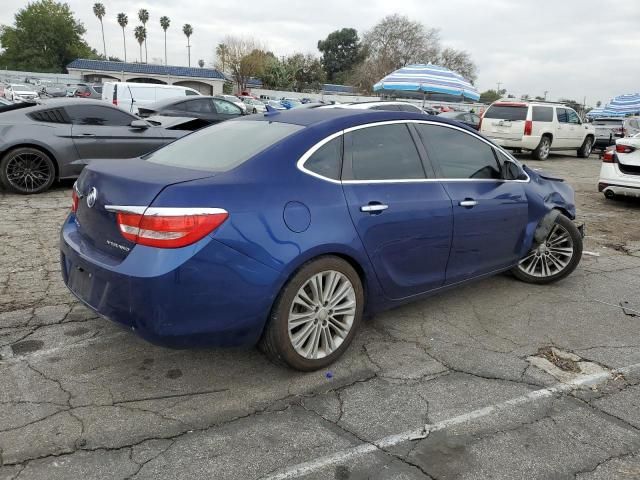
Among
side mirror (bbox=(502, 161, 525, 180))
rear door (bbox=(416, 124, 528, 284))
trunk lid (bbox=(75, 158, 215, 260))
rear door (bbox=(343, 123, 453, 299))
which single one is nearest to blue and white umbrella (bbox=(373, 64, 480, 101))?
side mirror (bbox=(502, 161, 525, 180))

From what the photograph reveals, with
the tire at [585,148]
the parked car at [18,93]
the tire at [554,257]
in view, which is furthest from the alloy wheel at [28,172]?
the parked car at [18,93]

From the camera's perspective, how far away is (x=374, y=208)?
335 cm

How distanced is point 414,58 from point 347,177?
268ft

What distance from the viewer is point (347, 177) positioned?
3324mm

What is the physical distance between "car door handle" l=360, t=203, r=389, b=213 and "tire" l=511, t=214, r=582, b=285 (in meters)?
2.18

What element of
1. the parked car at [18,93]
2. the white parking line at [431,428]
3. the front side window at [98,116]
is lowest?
the white parking line at [431,428]

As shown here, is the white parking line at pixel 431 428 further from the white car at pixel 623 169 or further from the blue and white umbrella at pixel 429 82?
the blue and white umbrella at pixel 429 82

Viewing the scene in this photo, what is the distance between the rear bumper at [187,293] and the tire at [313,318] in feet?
0.38

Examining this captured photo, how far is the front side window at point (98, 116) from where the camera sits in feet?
26.8

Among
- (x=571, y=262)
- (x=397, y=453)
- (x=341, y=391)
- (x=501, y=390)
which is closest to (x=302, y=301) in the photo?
(x=341, y=391)

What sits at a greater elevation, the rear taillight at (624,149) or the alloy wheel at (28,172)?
the rear taillight at (624,149)

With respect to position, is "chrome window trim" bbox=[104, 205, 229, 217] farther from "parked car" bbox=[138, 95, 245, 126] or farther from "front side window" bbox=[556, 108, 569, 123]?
"front side window" bbox=[556, 108, 569, 123]

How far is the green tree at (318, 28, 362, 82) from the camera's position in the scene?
3954 inches

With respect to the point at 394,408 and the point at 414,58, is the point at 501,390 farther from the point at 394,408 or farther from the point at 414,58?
the point at 414,58
